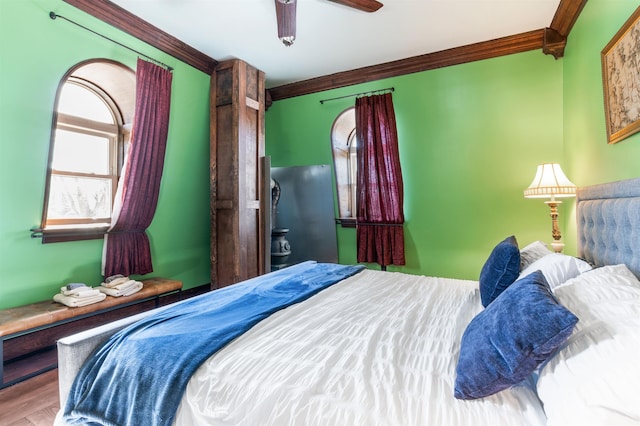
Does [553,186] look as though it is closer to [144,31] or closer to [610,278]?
[610,278]

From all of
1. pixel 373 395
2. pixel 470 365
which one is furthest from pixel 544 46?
pixel 373 395

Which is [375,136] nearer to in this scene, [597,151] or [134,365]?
[597,151]

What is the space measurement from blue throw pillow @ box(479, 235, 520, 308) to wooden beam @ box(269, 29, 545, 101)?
8.53 feet

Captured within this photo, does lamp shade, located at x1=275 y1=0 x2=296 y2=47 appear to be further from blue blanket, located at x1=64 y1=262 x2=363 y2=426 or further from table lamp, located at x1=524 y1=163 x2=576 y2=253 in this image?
table lamp, located at x1=524 y1=163 x2=576 y2=253

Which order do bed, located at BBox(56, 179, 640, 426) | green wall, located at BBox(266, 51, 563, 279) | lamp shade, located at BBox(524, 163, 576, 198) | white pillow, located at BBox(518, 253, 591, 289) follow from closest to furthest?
bed, located at BBox(56, 179, 640, 426)
white pillow, located at BBox(518, 253, 591, 289)
lamp shade, located at BBox(524, 163, 576, 198)
green wall, located at BBox(266, 51, 563, 279)

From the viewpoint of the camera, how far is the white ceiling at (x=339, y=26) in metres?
2.66

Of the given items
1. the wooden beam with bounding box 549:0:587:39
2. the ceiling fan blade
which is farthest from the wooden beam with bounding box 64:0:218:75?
the wooden beam with bounding box 549:0:587:39

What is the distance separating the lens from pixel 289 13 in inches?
84.2

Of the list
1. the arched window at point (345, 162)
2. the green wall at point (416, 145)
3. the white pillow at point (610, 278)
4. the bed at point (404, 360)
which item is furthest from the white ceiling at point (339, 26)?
the white pillow at point (610, 278)

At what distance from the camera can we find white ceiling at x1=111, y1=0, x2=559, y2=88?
8.73 feet

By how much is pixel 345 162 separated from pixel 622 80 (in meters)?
2.89

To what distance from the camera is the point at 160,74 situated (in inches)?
120

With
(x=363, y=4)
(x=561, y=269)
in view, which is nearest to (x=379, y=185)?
(x=363, y=4)

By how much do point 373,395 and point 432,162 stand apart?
10.2 ft
